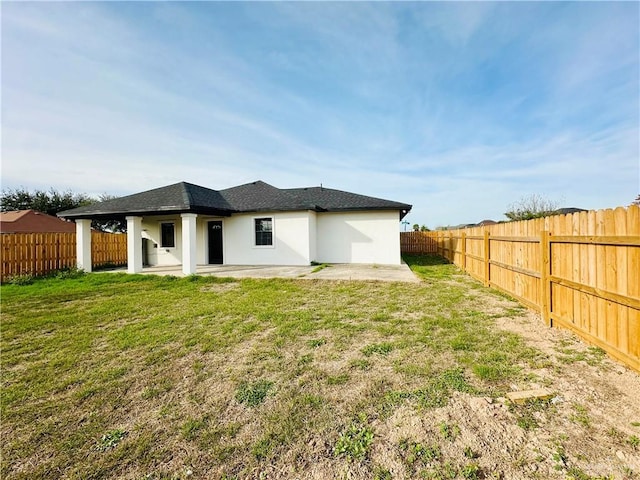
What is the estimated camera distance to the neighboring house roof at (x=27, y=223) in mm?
21377

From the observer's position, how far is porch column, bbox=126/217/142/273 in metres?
11.6

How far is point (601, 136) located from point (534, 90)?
5655 mm

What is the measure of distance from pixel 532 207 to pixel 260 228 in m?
23.0

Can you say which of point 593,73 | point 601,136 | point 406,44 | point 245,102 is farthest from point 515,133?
point 245,102

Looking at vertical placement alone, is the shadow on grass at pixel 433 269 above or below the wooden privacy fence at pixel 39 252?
A: below

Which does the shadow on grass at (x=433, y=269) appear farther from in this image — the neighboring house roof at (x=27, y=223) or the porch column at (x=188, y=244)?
the neighboring house roof at (x=27, y=223)

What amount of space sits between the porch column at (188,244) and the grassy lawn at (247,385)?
4.49m

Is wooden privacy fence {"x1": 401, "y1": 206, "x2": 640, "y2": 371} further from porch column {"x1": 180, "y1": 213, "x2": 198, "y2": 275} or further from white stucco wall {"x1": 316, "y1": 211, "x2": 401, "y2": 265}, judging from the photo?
porch column {"x1": 180, "y1": 213, "x2": 198, "y2": 275}

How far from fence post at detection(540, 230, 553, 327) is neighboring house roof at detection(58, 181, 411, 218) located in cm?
844

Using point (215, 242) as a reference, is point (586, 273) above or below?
below

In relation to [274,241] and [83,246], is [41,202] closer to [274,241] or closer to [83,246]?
[83,246]

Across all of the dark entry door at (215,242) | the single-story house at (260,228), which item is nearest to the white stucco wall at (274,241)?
the single-story house at (260,228)

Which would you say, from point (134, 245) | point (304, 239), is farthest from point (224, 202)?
point (304, 239)

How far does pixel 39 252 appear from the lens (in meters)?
11.6
